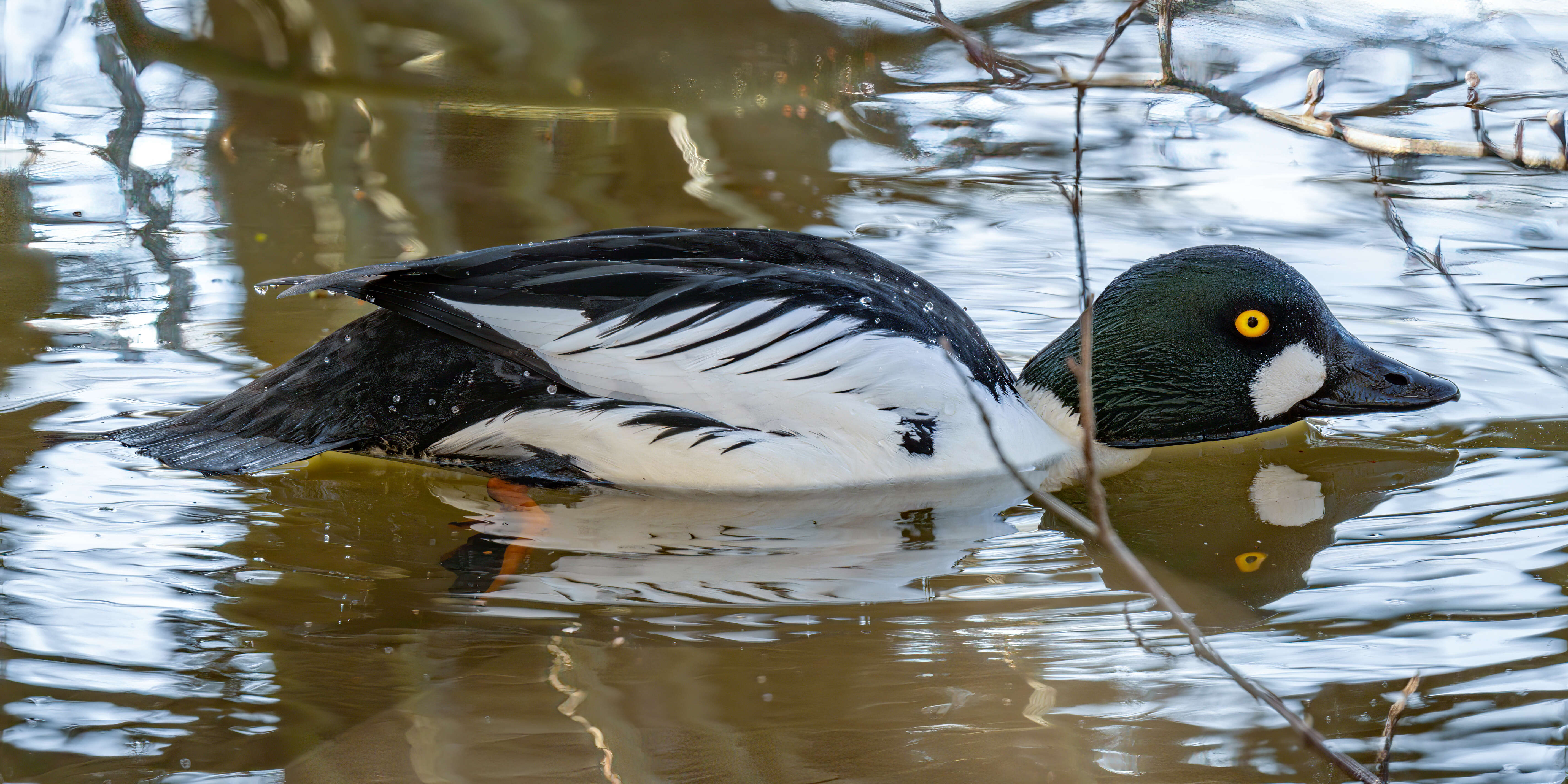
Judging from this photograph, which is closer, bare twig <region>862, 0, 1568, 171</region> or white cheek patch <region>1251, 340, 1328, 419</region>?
bare twig <region>862, 0, 1568, 171</region>

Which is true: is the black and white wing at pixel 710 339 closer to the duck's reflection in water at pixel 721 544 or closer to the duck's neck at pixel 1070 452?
the duck's reflection in water at pixel 721 544

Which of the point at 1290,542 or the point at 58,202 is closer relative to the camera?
the point at 1290,542

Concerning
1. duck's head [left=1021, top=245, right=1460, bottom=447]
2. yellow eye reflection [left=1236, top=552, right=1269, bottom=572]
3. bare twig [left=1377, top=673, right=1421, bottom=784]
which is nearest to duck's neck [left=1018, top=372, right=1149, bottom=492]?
duck's head [left=1021, top=245, right=1460, bottom=447]

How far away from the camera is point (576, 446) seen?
3482 mm

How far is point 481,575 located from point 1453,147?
7.07 ft

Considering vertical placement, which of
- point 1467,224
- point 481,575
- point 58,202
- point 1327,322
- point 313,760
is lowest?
point 313,760

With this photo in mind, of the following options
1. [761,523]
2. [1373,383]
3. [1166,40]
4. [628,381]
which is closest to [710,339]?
[628,381]

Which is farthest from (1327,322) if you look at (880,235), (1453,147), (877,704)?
(880,235)

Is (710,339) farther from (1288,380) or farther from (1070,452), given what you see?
(1288,380)

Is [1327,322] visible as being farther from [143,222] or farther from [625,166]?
[143,222]

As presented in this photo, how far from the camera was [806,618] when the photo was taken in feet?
9.67

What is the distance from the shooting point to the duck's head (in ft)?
12.7

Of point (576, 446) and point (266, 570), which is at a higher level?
point (576, 446)

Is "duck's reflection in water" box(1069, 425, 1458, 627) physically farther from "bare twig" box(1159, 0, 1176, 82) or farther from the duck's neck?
"bare twig" box(1159, 0, 1176, 82)
